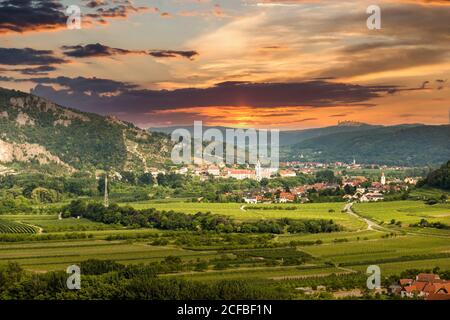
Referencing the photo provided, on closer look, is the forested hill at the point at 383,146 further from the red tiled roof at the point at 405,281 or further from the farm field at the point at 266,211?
the red tiled roof at the point at 405,281

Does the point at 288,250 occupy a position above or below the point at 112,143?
below

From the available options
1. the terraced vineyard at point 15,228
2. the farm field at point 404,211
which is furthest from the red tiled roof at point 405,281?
the terraced vineyard at point 15,228

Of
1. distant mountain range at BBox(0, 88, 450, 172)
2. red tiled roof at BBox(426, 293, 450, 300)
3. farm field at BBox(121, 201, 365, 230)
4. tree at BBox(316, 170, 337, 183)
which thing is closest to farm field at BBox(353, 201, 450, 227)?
farm field at BBox(121, 201, 365, 230)

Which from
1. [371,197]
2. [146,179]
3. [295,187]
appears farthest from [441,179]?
[146,179]

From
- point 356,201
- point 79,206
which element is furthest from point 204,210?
point 356,201

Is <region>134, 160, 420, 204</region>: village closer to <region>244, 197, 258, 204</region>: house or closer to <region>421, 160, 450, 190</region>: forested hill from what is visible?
<region>244, 197, 258, 204</region>: house

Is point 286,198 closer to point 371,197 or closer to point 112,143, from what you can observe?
point 371,197
